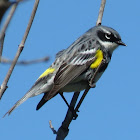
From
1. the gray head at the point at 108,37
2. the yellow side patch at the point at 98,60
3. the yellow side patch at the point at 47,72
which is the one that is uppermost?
the gray head at the point at 108,37

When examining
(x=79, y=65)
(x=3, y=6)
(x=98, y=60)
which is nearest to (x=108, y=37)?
(x=98, y=60)

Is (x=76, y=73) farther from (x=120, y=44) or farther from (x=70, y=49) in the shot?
(x=120, y=44)

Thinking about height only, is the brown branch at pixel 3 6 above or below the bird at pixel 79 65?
above

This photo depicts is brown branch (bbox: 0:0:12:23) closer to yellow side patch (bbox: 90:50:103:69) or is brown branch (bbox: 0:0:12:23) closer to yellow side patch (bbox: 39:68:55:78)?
yellow side patch (bbox: 39:68:55:78)

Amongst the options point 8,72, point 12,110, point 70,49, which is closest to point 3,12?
point 8,72

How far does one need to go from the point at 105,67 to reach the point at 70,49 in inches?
35.0

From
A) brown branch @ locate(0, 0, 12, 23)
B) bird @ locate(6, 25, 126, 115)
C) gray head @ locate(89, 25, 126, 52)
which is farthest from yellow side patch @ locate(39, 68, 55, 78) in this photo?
brown branch @ locate(0, 0, 12, 23)

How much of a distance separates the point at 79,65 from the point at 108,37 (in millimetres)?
910

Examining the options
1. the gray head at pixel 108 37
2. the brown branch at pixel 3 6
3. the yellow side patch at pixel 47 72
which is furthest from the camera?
the gray head at pixel 108 37

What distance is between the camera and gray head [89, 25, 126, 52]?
7.04m

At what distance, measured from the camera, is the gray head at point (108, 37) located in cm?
704

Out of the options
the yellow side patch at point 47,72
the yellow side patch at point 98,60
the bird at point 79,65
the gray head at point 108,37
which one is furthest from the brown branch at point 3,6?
the gray head at point 108,37

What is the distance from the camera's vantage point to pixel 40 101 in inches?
249

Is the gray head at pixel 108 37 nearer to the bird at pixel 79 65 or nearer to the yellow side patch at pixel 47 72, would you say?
the bird at pixel 79 65
